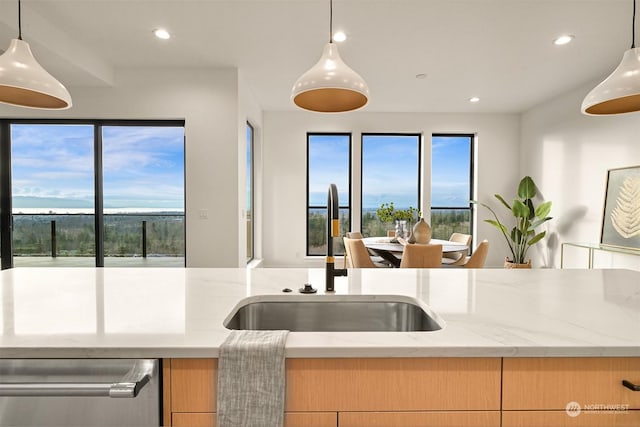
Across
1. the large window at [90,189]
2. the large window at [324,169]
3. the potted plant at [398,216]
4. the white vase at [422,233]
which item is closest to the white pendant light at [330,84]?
the white vase at [422,233]

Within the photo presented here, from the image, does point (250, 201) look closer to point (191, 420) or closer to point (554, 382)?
point (191, 420)

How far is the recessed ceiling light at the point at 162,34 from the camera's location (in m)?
3.09

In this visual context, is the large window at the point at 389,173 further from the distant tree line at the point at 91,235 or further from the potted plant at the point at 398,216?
the distant tree line at the point at 91,235

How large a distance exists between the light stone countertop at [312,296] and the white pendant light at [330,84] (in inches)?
33.6

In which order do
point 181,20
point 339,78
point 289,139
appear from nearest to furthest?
point 339,78, point 181,20, point 289,139

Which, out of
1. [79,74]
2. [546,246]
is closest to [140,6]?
[79,74]

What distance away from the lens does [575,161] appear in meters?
4.62

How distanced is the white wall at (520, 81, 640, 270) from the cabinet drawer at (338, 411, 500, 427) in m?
4.17

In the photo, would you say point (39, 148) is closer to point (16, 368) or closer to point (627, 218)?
point (16, 368)

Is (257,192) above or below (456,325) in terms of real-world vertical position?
above

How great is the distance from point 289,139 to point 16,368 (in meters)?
5.32

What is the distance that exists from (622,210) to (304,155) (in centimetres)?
433

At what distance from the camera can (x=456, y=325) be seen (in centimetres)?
96

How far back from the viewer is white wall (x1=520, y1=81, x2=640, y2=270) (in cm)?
396
